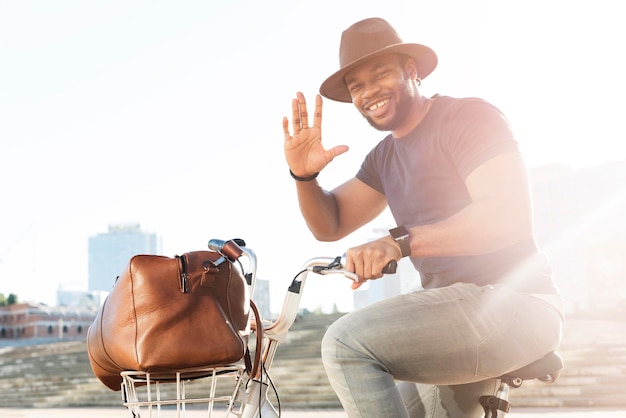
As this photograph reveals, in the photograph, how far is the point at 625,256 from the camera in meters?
34.7

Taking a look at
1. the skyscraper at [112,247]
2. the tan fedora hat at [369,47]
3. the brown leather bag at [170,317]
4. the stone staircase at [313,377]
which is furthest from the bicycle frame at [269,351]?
the skyscraper at [112,247]

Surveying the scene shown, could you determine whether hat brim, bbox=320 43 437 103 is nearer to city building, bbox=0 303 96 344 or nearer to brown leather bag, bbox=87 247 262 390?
brown leather bag, bbox=87 247 262 390

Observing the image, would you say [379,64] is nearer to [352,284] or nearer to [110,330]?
[352,284]

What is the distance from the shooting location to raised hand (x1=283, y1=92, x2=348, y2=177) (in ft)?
6.21

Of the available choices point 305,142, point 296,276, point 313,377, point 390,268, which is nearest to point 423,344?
point 390,268

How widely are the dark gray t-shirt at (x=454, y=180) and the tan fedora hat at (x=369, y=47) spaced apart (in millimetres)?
124

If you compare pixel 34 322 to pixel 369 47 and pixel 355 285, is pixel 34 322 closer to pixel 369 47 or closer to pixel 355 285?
pixel 369 47

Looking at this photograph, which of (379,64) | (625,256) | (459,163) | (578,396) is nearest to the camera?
(459,163)

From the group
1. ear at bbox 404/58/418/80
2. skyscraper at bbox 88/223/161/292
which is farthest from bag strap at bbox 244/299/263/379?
skyscraper at bbox 88/223/161/292

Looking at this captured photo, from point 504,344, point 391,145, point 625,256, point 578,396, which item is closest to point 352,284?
point 504,344

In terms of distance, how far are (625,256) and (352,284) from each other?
3604cm

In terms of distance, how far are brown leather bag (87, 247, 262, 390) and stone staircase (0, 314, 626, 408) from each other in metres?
8.07

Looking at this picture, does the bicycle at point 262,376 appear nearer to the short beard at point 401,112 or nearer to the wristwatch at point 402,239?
the wristwatch at point 402,239

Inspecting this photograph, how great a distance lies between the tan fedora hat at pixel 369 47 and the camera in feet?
6.33
